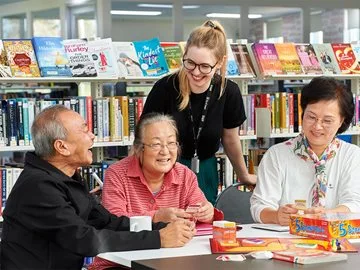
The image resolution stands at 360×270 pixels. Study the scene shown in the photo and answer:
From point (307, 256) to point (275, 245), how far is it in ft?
0.68

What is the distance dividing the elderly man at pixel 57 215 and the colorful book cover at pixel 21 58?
245 cm

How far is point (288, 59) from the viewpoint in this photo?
6238 mm

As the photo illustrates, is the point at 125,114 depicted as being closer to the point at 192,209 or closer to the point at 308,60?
the point at 308,60

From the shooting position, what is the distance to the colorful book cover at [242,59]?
5938 millimetres

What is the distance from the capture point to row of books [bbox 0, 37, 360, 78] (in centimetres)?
528

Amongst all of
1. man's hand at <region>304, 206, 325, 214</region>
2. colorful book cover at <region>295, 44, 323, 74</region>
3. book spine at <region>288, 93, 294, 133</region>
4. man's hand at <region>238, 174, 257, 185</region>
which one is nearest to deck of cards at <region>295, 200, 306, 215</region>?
man's hand at <region>304, 206, 325, 214</region>

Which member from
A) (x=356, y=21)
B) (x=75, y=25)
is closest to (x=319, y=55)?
(x=75, y=25)

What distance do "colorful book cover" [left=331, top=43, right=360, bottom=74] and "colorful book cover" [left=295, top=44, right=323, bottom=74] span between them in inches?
8.3

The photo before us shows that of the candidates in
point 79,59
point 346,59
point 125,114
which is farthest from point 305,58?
point 79,59

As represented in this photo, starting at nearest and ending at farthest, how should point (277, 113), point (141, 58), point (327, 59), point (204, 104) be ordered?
point (204, 104)
point (141, 58)
point (277, 113)
point (327, 59)

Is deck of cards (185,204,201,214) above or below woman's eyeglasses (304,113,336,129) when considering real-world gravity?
below

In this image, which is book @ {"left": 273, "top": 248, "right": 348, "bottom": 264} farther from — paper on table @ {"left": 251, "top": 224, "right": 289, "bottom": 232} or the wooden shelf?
the wooden shelf

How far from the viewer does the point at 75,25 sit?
36.6ft

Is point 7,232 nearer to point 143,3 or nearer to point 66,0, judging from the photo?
point 143,3
